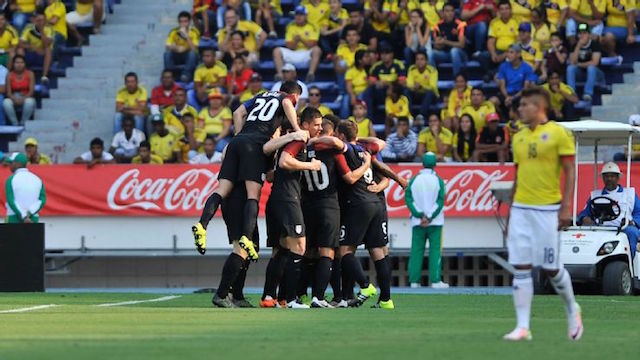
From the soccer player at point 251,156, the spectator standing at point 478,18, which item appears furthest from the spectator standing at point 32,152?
the soccer player at point 251,156

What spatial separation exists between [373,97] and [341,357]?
18096 mm

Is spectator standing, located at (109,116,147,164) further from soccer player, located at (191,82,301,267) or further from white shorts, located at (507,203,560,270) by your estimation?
white shorts, located at (507,203,560,270)

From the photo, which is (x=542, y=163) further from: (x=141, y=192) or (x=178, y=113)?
(x=178, y=113)

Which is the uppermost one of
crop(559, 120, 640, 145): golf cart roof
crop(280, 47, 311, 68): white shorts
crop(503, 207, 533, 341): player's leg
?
crop(280, 47, 311, 68): white shorts

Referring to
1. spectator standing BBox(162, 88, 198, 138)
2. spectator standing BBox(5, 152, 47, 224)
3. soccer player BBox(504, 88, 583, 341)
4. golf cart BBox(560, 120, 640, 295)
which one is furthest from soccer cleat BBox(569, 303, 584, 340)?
spectator standing BBox(162, 88, 198, 138)

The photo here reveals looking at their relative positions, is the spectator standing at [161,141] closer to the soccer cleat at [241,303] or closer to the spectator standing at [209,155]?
the spectator standing at [209,155]

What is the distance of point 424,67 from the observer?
2717 cm

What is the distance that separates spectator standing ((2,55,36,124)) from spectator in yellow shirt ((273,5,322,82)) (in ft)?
15.8

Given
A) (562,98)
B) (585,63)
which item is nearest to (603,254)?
(562,98)

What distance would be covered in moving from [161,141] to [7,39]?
525 centimetres

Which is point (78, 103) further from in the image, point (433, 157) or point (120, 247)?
point (433, 157)

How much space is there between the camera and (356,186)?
53.3 feet

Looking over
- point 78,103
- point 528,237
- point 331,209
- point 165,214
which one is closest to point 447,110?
point 165,214

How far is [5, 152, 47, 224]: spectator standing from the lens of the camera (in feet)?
78.2
